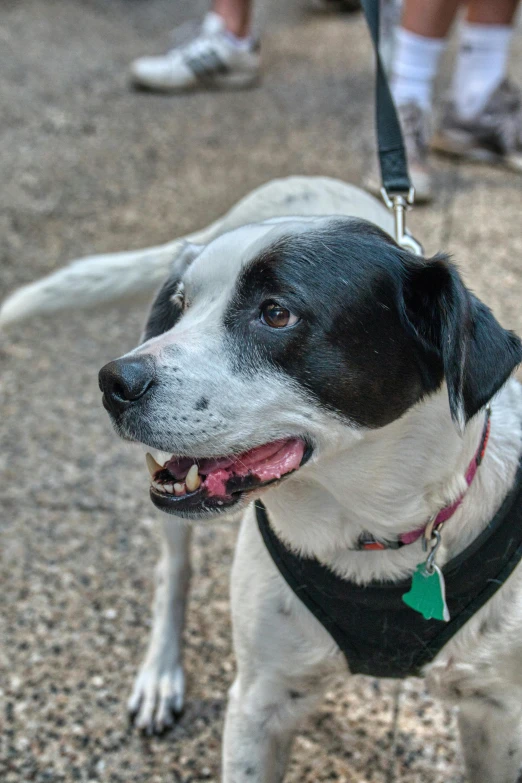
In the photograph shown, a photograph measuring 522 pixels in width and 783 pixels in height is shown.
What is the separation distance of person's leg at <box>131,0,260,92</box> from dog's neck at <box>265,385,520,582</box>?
5.05m

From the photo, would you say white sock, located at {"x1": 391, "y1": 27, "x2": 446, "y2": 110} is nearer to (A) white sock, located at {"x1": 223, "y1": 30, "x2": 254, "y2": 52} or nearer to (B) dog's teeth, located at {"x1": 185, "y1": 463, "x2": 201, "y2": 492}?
(A) white sock, located at {"x1": 223, "y1": 30, "x2": 254, "y2": 52}

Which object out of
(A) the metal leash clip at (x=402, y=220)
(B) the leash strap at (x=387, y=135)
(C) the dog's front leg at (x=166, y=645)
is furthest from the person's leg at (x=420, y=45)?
(C) the dog's front leg at (x=166, y=645)

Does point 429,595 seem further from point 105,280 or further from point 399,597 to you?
point 105,280

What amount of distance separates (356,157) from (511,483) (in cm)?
402

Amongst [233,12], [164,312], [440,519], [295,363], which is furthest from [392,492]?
A: [233,12]

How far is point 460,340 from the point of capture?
5.35 feet

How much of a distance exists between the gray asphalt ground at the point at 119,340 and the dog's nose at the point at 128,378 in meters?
1.29

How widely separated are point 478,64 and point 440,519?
4.24m

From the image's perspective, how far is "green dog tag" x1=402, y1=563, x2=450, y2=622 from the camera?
1.84m

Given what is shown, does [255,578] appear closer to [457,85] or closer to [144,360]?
[144,360]

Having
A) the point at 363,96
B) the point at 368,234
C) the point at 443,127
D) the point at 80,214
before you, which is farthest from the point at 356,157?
the point at 368,234

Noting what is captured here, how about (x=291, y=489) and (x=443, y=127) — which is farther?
(x=443, y=127)

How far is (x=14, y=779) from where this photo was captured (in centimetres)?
238

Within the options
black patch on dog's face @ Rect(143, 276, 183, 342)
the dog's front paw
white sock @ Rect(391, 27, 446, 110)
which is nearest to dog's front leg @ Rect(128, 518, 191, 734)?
the dog's front paw
